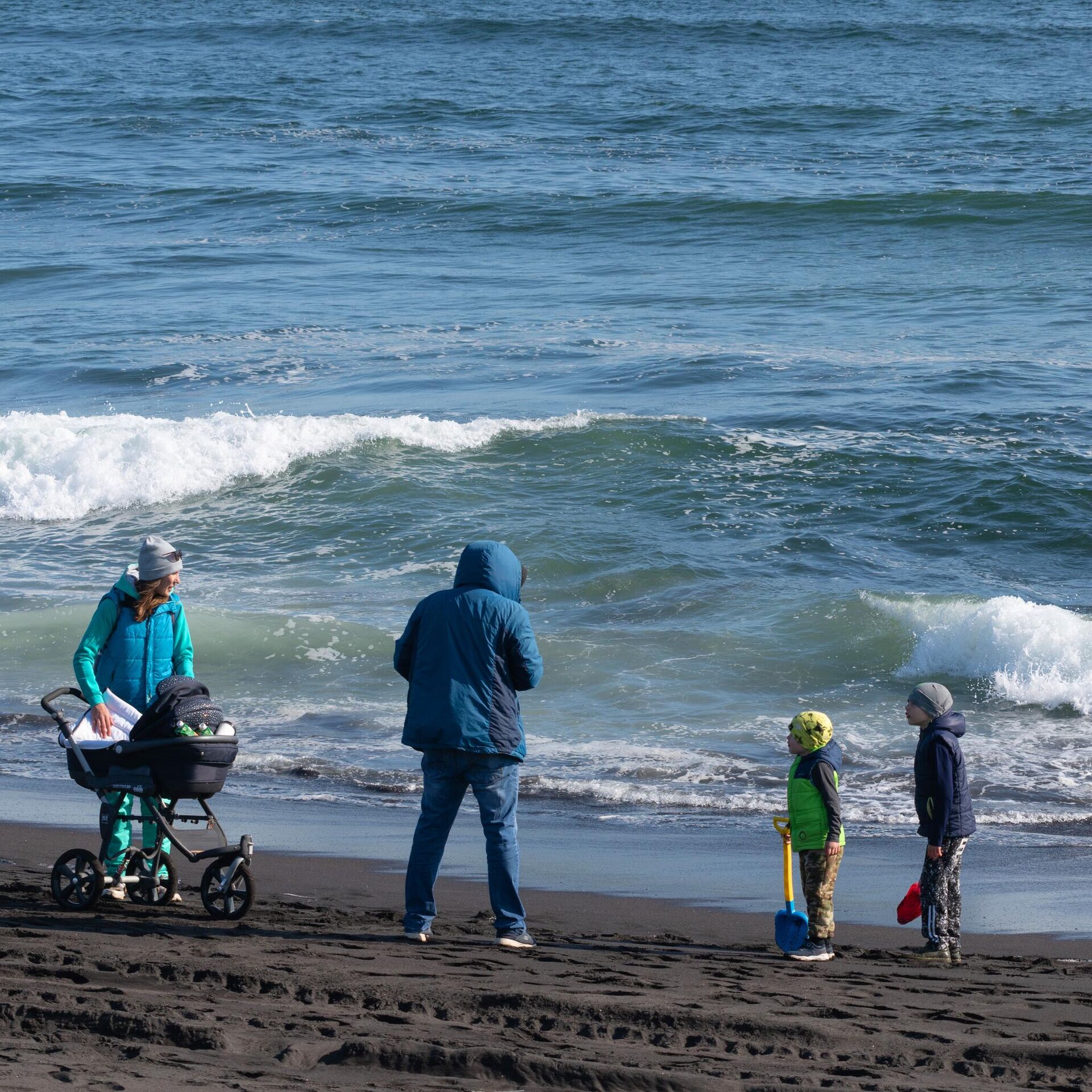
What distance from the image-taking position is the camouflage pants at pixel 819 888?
17.8 ft

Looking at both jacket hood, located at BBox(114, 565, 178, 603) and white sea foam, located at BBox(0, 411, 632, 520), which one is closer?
jacket hood, located at BBox(114, 565, 178, 603)

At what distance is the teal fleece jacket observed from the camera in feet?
18.0

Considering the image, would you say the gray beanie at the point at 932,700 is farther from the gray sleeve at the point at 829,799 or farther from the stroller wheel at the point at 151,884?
the stroller wheel at the point at 151,884

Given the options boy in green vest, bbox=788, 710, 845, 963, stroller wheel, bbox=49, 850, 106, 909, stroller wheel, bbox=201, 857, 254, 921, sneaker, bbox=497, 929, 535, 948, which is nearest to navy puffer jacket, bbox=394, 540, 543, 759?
sneaker, bbox=497, 929, 535, 948

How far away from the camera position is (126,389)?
19328mm

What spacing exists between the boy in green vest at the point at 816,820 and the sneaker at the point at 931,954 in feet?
1.03

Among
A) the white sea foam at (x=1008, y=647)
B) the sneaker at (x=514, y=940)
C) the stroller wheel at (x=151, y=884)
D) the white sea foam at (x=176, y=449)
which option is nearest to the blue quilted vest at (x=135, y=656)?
the stroller wheel at (x=151, y=884)

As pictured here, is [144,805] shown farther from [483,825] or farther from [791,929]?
[791,929]

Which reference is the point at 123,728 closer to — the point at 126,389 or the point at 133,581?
the point at 133,581

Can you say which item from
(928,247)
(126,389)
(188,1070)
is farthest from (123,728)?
(928,247)

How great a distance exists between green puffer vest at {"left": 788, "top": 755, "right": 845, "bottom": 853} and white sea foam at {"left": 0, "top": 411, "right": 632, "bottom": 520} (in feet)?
37.4

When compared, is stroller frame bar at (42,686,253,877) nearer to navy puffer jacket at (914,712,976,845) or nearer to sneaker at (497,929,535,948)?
sneaker at (497,929,535,948)

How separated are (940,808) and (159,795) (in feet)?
10.1

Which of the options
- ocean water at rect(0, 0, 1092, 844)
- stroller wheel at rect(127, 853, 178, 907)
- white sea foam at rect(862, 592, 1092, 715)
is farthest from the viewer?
white sea foam at rect(862, 592, 1092, 715)
